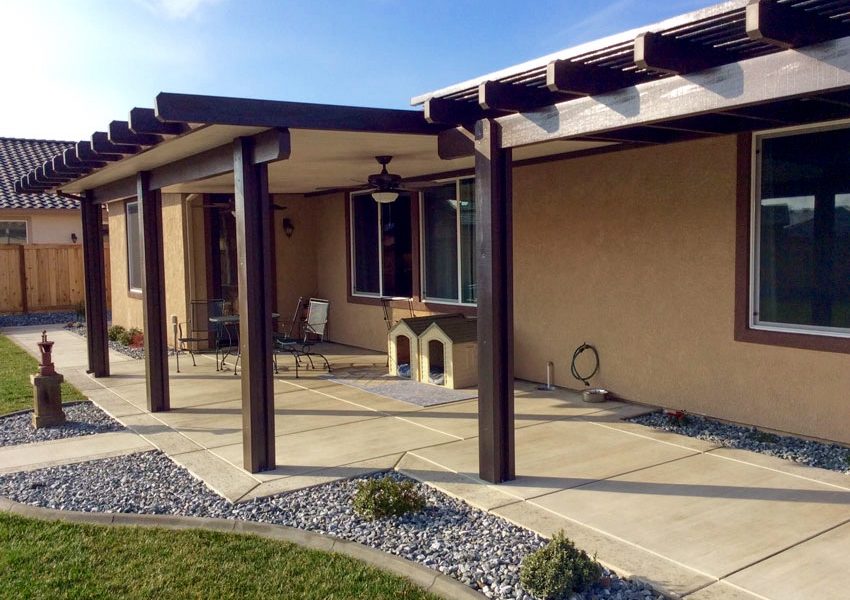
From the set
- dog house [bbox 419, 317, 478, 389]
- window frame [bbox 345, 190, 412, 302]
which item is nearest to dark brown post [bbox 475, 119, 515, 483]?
dog house [bbox 419, 317, 478, 389]

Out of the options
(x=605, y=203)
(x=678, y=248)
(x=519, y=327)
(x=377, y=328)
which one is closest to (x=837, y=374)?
(x=678, y=248)

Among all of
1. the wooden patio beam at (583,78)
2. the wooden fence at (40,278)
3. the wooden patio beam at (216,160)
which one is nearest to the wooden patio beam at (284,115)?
the wooden patio beam at (216,160)

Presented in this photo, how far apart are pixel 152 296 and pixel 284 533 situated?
13.5 feet

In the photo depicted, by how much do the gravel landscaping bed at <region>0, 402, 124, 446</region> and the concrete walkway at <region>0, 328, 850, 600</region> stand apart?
0.66 feet

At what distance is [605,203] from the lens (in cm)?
745

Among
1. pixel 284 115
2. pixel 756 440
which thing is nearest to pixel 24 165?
pixel 284 115

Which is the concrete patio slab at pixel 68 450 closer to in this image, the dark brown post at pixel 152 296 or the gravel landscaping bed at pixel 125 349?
the dark brown post at pixel 152 296

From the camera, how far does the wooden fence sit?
19.3 m

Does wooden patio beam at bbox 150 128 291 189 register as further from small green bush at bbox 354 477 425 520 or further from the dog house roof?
the dog house roof

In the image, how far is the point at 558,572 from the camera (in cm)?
349

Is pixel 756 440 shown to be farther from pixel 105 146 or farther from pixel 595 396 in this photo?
pixel 105 146

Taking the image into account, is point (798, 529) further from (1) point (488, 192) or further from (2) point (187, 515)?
(2) point (187, 515)

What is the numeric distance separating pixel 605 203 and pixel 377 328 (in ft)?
15.6

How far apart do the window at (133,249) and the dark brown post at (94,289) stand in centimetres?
445
